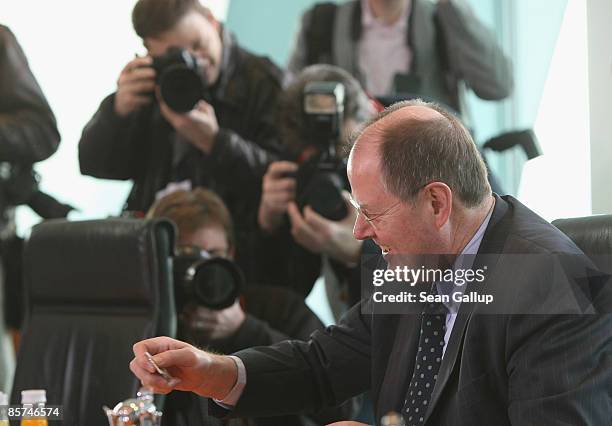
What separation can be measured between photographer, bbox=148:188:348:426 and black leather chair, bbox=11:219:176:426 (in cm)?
12

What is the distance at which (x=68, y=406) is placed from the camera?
2.52 m

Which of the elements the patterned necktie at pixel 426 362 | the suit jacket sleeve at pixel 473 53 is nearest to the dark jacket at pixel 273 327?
the patterned necktie at pixel 426 362

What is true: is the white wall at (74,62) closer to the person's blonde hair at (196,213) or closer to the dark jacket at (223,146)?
the dark jacket at (223,146)

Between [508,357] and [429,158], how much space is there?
336 millimetres

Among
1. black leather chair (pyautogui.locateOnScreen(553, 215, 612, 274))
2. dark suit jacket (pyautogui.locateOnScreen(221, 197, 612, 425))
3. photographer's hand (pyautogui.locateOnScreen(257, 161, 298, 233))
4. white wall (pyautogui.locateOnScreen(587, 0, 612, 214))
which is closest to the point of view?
dark suit jacket (pyautogui.locateOnScreen(221, 197, 612, 425))

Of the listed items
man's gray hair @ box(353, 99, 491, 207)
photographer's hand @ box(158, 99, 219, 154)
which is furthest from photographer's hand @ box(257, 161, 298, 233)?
man's gray hair @ box(353, 99, 491, 207)

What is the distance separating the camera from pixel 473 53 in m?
3.38

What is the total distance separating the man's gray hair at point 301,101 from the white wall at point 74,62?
0.64 meters

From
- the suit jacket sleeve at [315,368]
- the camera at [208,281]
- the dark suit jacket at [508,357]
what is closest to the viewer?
the dark suit jacket at [508,357]

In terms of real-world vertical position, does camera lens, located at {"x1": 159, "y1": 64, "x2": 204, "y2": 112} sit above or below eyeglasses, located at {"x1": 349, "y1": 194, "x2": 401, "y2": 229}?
above

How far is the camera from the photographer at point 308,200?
296 cm

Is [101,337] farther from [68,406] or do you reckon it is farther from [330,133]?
[330,133]

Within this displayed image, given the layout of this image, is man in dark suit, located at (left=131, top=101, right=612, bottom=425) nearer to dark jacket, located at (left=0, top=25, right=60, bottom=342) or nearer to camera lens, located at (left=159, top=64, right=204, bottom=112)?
camera lens, located at (left=159, top=64, right=204, bottom=112)

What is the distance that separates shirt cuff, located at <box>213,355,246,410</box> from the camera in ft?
5.99
